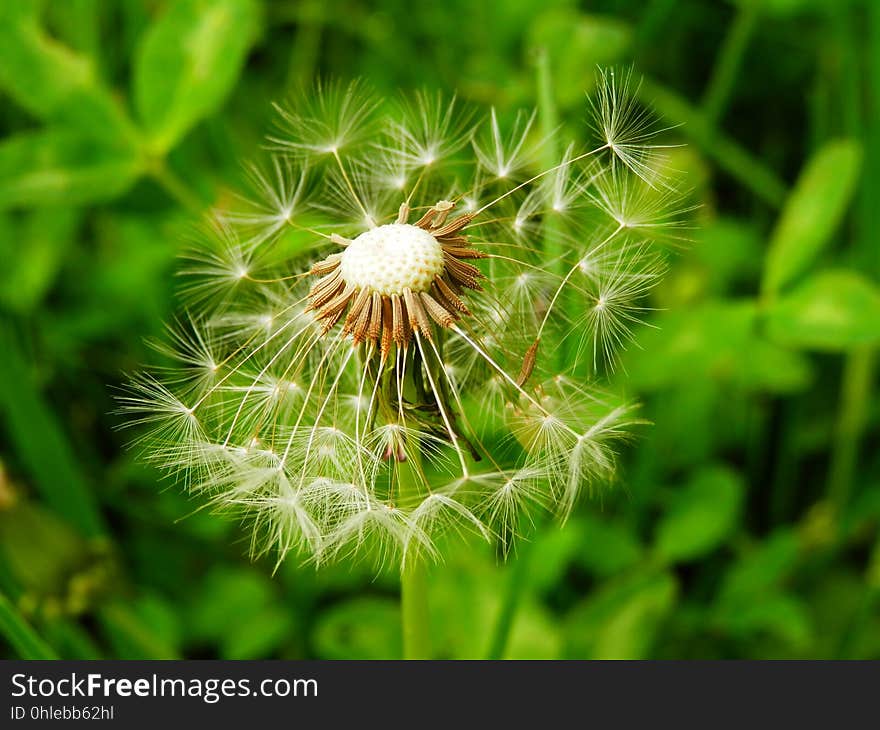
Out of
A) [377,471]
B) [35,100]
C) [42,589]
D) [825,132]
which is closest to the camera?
[377,471]

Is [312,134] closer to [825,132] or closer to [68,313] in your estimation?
[68,313]

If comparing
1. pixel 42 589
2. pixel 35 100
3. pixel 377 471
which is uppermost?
pixel 35 100

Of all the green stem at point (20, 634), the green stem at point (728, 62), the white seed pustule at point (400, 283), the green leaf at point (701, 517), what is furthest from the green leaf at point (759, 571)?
the green stem at point (20, 634)

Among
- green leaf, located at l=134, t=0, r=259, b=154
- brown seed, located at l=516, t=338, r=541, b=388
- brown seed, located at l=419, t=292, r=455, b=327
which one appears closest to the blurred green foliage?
green leaf, located at l=134, t=0, r=259, b=154

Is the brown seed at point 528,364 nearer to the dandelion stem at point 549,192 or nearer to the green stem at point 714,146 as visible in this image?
the dandelion stem at point 549,192

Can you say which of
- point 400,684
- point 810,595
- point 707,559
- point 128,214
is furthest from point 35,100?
point 810,595

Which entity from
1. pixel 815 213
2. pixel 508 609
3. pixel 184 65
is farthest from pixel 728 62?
pixel 508 609
